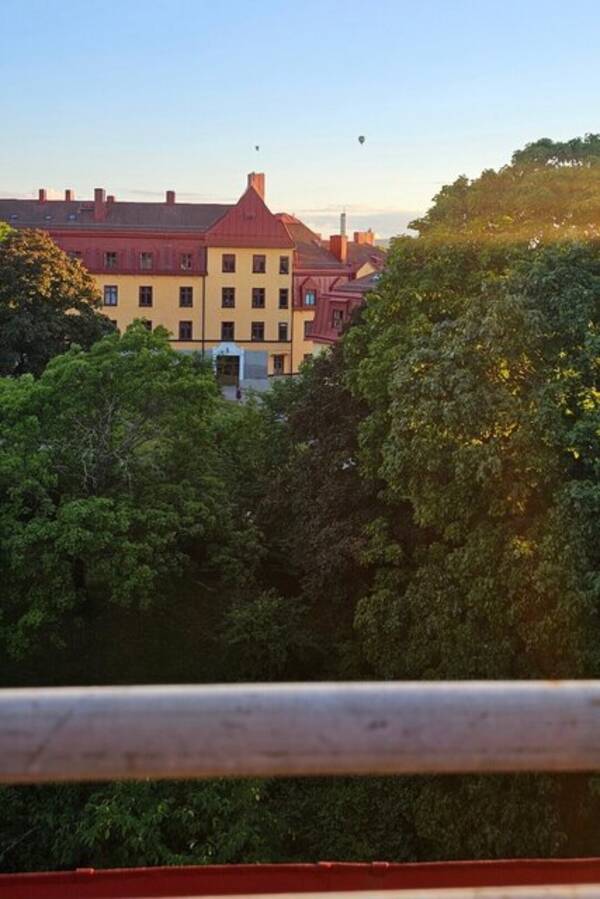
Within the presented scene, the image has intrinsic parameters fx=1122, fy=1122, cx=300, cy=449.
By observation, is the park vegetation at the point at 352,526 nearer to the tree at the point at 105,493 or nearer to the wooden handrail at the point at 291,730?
the tree at the point at 105,493

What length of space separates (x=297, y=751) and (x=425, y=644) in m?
12.9

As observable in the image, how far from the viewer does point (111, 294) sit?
2016 inches

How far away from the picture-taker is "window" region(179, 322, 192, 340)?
Result: 171 feet

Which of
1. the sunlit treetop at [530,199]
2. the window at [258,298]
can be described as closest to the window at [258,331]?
the window at [258,298]

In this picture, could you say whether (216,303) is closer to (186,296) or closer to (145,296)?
(186,296)

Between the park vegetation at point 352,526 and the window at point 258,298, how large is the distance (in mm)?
28934

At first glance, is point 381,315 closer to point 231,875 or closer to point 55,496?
point 55,496

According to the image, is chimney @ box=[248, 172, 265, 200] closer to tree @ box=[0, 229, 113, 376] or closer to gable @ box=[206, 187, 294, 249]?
gable @ box=[206, 187, 294, 249]

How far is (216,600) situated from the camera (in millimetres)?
21078

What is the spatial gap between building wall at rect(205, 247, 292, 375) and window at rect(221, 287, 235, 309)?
0.14 meters

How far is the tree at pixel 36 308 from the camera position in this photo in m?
30.6

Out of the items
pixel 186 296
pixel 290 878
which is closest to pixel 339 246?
pixel 186 296

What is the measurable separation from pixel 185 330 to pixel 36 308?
833 inches

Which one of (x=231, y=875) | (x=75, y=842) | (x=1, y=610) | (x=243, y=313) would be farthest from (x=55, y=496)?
(x=243, y=313)
